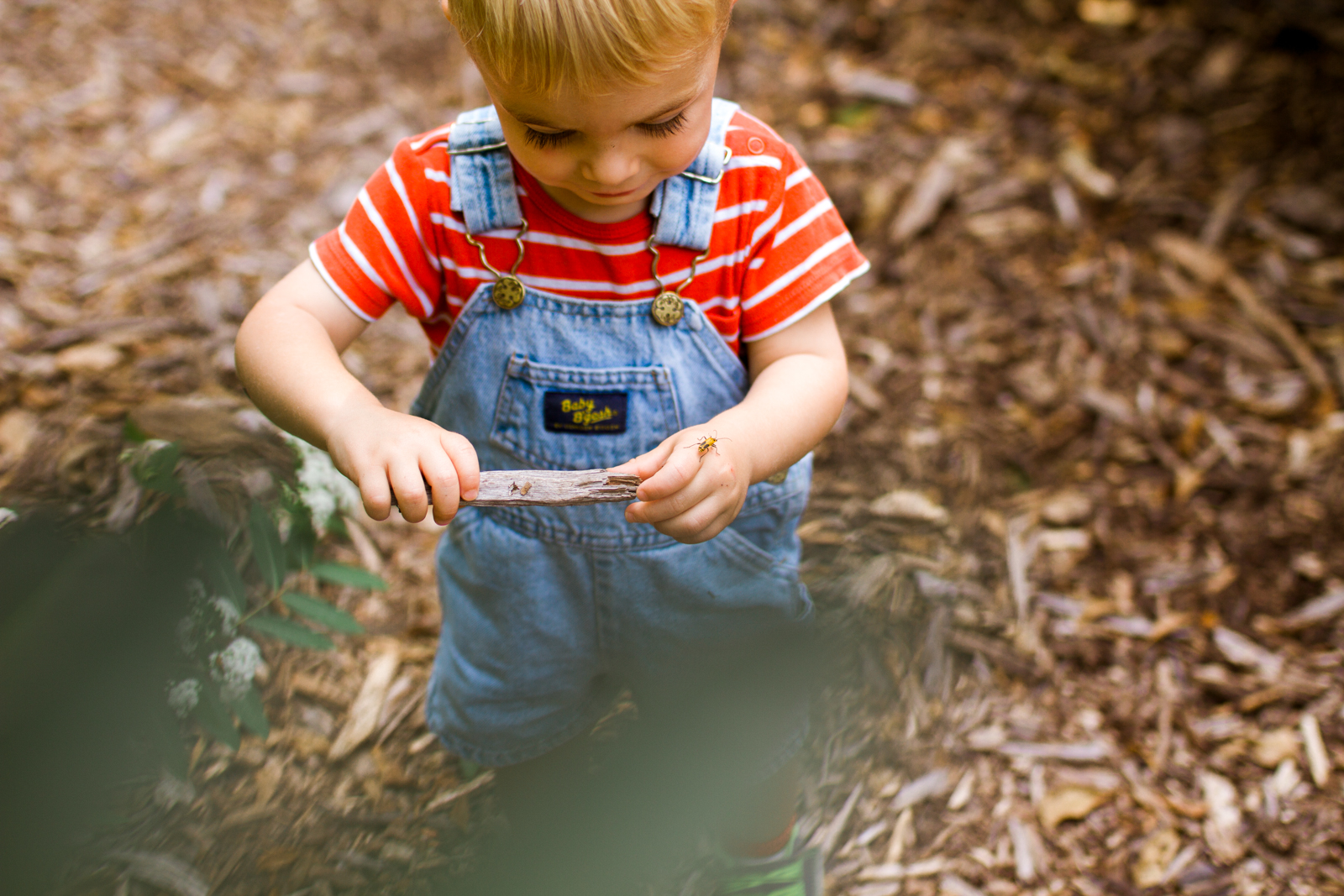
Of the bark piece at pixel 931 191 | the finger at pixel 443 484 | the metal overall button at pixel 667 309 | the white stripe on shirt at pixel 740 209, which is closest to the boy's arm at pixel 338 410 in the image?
the finger at pixel 443 484

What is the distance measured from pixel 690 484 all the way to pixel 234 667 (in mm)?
854

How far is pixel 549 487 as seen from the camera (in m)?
0.94

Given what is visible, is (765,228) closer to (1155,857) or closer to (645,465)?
(645,465)

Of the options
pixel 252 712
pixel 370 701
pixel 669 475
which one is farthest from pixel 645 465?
pixel 370 701

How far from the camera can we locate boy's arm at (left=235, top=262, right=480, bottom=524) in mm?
951

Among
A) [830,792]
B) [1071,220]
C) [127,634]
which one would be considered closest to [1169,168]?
[1071,220]

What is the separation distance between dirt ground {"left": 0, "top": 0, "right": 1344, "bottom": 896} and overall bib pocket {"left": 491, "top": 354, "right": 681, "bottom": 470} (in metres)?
0.60

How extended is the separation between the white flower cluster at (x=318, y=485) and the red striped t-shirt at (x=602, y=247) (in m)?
0.54

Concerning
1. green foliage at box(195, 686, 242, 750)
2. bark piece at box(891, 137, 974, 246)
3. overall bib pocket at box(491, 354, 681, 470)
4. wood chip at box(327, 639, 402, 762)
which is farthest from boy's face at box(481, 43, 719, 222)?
bark piece at box(891, 137, 974, 246)

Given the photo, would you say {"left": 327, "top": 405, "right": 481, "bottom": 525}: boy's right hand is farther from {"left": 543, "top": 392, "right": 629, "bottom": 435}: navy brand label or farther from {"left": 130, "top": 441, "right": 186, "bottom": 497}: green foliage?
{"left": 130, "top": 441, "right": 186, "bottom": 497}: green foliage

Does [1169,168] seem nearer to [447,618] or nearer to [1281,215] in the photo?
[1281,215]

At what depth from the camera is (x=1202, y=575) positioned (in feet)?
6.25

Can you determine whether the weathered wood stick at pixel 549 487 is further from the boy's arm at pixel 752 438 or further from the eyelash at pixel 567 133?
the eyelash at pixel 567 133

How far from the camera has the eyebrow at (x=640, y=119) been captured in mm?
918
